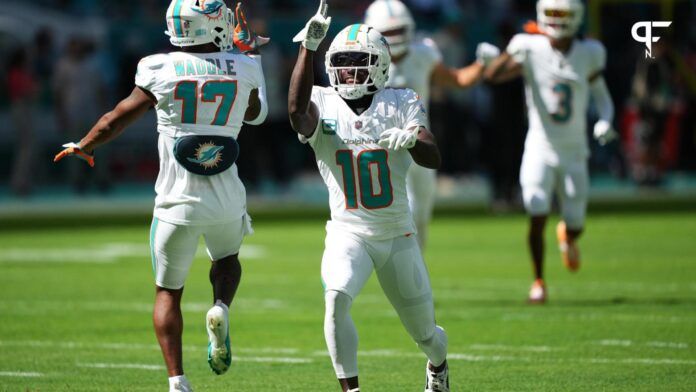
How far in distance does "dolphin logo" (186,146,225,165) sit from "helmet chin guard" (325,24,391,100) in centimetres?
66

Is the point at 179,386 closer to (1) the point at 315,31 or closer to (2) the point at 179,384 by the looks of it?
(2) the point at 179,384

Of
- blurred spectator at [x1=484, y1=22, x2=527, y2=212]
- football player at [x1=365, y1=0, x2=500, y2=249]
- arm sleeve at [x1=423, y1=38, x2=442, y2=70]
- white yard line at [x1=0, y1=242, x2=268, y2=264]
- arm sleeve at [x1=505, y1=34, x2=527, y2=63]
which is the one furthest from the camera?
blurred spectator at [x1=484, y1=22, x2=527, y2=212]

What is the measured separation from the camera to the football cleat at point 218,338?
21.3ft

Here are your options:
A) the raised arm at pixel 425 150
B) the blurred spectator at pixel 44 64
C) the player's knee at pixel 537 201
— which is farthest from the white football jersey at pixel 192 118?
the blurred spectator at pixel 44 64

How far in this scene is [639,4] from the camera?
72.8ft

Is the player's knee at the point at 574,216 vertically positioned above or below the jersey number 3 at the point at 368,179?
below

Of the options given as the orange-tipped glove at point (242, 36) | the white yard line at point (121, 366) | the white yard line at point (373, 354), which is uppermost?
the orange-tipped glove at point (242, 36)

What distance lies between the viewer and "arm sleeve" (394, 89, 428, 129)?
21.1 feet

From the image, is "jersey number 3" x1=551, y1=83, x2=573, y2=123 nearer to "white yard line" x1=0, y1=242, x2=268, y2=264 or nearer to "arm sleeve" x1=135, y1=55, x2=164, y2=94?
"white yard line" x1=0, y1=242, x2=268, y2=264

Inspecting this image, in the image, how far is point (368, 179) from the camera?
6520mm

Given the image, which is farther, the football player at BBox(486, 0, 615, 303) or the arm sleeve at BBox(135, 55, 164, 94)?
the football player at BBox(486, 0, 615, 303)

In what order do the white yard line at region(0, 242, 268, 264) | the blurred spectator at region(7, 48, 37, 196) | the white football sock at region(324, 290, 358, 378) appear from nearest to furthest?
the white football sock at region(324, 290, 358, 378) → the white yard line at region(0, 242, 268, 264) → the blurred spectator at region(7, 48, 37, 196)

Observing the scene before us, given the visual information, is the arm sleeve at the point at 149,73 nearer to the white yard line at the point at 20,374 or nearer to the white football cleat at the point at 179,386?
the white football cleat at the point at 179,386

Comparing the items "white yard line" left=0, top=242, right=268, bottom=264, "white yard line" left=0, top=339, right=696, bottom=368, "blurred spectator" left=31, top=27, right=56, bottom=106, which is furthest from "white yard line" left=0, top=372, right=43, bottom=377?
"blurred spectator" left=31, top=27, right=56, bottom=106
